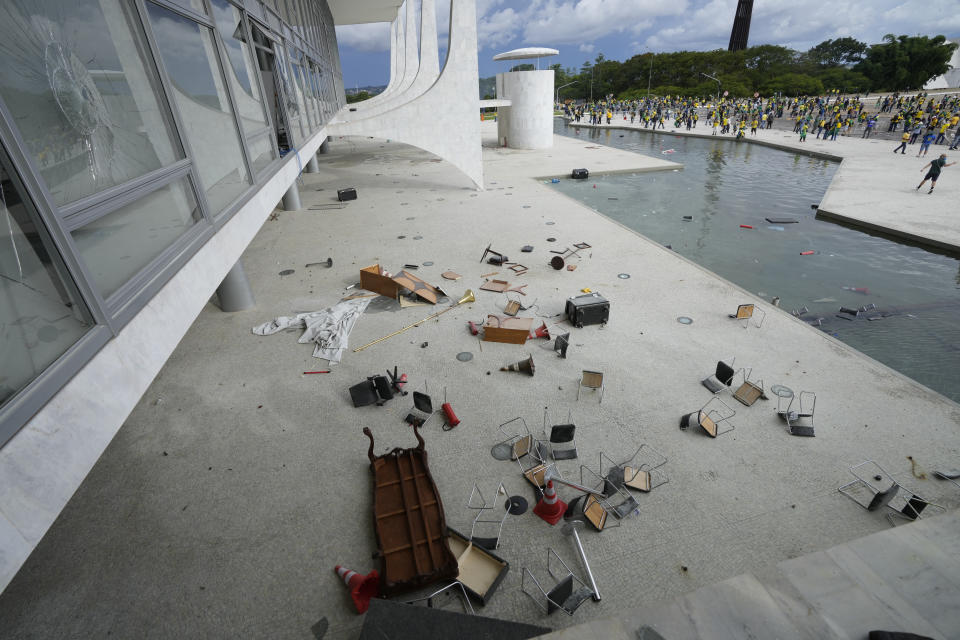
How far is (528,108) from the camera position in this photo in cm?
2341

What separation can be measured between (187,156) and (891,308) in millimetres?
10738

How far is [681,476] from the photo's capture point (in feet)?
12.5

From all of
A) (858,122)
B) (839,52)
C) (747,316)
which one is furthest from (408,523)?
(839,52)

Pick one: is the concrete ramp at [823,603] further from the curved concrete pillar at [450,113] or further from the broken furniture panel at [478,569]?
the curved concrete pillar at [450,113]

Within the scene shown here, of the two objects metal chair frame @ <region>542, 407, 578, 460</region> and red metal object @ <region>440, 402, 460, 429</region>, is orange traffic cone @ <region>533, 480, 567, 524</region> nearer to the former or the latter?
metal chair frame @ <region>542, 407, 578, 460</region>

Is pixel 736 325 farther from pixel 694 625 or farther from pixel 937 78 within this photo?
pixel 937 78

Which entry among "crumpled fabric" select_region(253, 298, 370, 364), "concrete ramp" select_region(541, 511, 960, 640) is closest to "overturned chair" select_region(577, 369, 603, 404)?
"concrete ramp" select_region(541, 511, 960, 640)

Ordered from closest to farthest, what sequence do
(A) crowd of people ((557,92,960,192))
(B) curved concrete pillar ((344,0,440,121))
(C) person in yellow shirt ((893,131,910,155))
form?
(C) person in yellow shirt ((893,131,910,155)) < (A) crowd of people ((557,92,960,192)) < (B) curved concrete pillar ((344,0,440,121))

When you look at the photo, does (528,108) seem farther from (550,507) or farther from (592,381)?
(550,507)

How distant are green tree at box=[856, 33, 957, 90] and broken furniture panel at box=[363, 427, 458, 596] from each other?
3321 inches

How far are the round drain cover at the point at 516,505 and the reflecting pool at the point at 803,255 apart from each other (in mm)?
5690

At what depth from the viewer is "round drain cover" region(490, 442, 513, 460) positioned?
4098 mm

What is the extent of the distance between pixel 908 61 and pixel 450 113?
7646 centimetres

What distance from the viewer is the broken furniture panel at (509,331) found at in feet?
18.9
